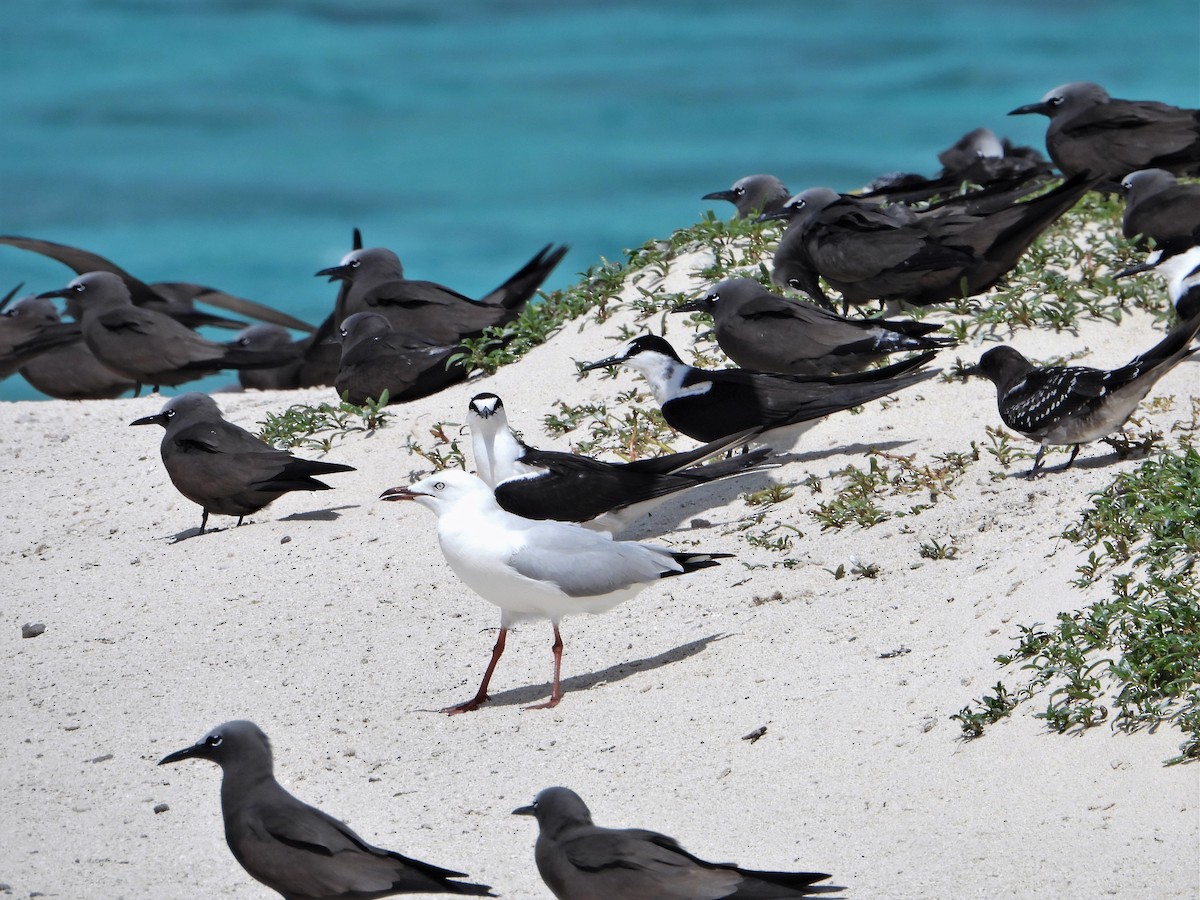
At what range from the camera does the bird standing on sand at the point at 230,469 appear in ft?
23.3

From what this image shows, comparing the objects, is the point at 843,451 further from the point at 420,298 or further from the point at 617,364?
the point at 420,298

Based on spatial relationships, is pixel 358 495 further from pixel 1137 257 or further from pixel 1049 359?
pixel 1137 257

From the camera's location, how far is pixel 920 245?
7.79 meters

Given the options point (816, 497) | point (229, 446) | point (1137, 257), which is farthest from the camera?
point (1137, 257)

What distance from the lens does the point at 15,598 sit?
6.59 metres

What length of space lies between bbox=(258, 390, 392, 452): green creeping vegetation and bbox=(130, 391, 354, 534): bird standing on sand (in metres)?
0.53

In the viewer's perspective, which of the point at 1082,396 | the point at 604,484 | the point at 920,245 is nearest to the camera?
the point at 1082,396

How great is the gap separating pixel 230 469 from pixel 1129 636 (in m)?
4.28

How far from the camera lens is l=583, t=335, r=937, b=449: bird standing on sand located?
6668mm

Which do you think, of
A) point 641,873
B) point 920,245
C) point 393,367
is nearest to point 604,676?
point 641,873

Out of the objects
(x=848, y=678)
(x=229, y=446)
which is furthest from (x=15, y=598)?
(x=848, y=678)

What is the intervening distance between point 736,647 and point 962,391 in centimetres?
264

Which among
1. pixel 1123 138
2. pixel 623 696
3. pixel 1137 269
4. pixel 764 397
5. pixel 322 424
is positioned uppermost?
pixel 1123 138

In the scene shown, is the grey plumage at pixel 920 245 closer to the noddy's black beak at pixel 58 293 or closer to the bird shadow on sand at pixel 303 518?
the bird shadow on sand at pixel 303 518
